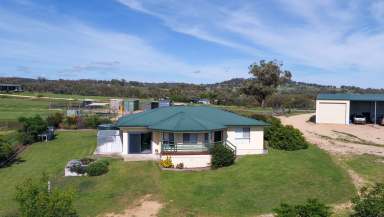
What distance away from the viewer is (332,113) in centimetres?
5322

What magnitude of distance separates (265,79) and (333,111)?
98.2 ft

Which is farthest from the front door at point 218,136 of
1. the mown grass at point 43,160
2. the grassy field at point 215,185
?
the mown grass at point 43,160

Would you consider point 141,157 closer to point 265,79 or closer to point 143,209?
point 143,209

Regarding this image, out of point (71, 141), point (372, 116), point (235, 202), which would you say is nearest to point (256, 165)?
point (235, 202)

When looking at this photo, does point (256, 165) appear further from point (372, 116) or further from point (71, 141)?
point (372, 116)

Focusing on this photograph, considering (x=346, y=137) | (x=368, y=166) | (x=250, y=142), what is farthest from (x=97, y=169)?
(x=346, y=137)

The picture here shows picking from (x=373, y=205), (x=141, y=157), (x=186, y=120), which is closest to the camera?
(x=373, y=205)

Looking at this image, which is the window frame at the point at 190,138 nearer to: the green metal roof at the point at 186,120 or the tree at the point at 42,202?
the green metal roof at the point at 186,120

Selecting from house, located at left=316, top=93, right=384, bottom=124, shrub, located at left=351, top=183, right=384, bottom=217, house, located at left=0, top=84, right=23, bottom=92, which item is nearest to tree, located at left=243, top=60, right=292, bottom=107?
house, located at left=316, top=93, right=384, bottom=124

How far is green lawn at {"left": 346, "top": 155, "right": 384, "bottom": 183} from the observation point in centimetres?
2548

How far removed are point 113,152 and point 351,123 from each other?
32.4 meters

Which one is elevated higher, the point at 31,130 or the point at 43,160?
the point at 31,130

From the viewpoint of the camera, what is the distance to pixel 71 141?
1734 inches

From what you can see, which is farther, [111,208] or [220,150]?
[220,150]
